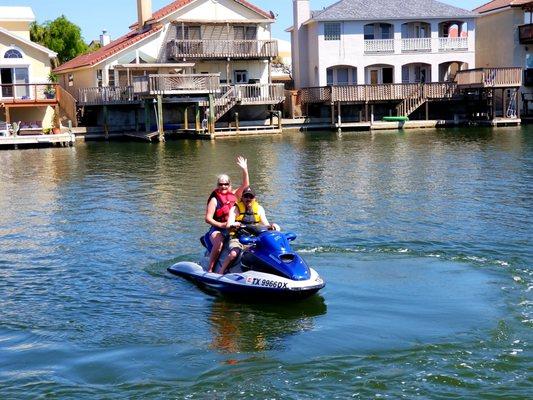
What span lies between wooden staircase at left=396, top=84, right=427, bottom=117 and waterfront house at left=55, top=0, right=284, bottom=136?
347 inches

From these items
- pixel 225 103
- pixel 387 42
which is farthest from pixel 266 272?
pixel 387 42

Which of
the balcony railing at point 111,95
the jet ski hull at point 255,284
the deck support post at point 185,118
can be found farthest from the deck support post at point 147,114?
the jet ski hull at point 255,284

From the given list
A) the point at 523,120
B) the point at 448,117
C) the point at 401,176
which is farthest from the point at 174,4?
the point at 401,176

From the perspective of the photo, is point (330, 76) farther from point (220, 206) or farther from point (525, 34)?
point (220, 206)

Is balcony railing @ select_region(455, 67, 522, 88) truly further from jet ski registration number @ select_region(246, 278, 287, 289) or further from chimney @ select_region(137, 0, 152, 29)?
jet ski registration number @ select_region(246, 278, 287, 289)

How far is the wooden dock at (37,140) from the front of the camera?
4494 cm

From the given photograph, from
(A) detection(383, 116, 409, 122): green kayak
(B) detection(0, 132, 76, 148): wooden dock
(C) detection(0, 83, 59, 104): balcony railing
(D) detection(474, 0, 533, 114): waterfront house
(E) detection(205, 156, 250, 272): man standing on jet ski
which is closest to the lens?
(E) detection(205, 156, 250, 272): man standing on jet ski

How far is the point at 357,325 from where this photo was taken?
11.6 m

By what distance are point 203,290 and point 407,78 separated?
48.8 meters

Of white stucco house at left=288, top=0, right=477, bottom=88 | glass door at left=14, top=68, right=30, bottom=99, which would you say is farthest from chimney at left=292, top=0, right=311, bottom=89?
glass door at left=14, top=68, right=30, bottom=99

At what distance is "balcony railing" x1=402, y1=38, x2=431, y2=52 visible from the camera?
58.5 meters

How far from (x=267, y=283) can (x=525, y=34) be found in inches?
2022

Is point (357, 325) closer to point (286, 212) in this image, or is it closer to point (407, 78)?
point (286, 212)

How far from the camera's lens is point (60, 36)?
72.7 meters
